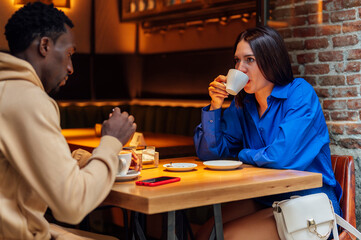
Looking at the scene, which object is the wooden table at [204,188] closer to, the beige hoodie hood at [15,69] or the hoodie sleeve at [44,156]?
the hoodie sleeve at [44,156]

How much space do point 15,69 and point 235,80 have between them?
44.7 inches

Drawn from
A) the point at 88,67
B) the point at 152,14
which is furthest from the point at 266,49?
the point at 88,67

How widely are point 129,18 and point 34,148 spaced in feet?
17.0

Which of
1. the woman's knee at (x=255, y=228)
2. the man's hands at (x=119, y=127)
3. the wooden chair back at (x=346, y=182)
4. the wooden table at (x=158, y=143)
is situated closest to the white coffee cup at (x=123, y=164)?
the man's hands at (x=119, y=127)

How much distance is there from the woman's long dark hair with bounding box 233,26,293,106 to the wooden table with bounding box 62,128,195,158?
43.8 inches

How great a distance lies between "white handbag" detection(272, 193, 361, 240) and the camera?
2092 millimetres

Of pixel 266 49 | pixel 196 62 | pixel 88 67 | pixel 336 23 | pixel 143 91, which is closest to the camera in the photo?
pixel 266 49

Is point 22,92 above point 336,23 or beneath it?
beneath

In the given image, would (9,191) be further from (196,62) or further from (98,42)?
(98,42)

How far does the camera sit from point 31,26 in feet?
5.23

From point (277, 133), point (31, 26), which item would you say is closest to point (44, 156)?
point (31, 26)

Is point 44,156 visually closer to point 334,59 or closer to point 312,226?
point 312,226

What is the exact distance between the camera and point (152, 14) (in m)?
5.95

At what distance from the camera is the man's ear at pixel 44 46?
5.27 ft
